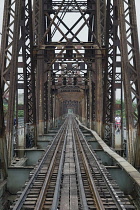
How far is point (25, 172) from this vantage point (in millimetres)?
10406

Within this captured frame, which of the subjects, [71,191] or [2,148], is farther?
[2,148]

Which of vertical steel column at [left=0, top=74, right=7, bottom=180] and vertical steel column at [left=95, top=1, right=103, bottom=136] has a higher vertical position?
vertical steel column at [left=95, top=1, right=103, bottom=136]

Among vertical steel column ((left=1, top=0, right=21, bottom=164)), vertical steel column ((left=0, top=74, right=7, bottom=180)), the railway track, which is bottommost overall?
the railway track

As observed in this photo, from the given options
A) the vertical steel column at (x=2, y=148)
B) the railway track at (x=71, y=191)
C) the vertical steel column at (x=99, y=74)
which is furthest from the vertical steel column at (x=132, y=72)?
the vertical steel column at (x=99, y=74)

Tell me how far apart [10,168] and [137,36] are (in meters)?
7.14

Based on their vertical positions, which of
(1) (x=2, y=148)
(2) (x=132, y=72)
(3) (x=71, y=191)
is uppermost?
(2) (x=132, y=72)

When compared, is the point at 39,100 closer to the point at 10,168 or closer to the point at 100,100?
the point at 100,100

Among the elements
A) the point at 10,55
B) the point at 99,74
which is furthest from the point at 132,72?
the point at 99,74

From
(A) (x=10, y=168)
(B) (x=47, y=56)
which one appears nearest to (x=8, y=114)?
(A) (x=10, y=168)

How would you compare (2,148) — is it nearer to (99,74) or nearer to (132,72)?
(132,72)

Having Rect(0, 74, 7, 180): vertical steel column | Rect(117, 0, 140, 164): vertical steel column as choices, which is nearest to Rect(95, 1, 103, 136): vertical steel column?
Rect(117, 0, 140, 164): vertical steel column

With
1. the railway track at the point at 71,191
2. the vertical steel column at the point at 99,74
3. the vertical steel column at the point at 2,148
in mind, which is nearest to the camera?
the railway track at the point at 71,191

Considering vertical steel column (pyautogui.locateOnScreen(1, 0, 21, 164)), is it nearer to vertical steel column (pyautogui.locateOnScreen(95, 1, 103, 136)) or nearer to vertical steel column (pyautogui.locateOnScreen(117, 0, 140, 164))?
vertical steel column (pyautogui.locateOnScreen(117, 0, 140, 164))

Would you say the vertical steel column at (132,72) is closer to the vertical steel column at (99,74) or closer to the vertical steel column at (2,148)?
the vertical steel column at (2,148)
